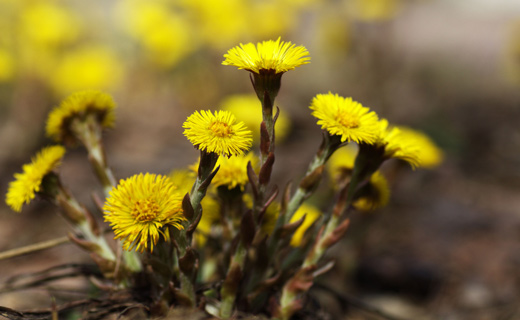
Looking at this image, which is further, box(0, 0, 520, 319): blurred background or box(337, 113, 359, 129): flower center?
→ box(0, 0, 520, 319): blurred background

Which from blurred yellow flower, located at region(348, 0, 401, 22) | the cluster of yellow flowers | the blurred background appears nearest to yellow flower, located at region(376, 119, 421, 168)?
the cluster of yellow flowers

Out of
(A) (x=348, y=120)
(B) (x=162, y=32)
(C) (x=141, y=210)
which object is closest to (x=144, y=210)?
(C) (x=141, y=210)

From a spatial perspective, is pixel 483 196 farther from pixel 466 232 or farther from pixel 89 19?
pixel 89 19

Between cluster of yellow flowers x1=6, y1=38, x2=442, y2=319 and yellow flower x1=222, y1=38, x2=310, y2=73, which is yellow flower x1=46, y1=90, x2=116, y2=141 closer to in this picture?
cluster of yellow flowers x1=6, y1=38, x2=442, y2=319

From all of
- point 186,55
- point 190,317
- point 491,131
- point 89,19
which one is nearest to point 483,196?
point 491,131

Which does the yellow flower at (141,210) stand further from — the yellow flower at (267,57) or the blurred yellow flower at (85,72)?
the blurred yellow flower at (85,72)

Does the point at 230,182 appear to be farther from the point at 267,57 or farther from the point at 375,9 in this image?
the point at 375,9
